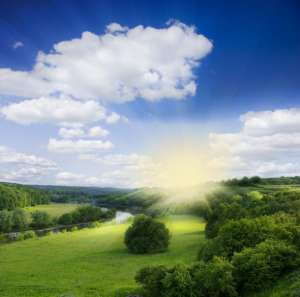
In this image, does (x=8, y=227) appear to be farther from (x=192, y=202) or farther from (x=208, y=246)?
(x=208, y=246)

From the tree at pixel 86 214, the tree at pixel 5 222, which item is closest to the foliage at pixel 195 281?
the tree at pixel 5 222

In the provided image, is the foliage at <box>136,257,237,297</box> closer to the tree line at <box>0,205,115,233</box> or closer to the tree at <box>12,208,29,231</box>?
the tree line at <box>0,205,115,233</box>

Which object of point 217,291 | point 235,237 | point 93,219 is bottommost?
point 93,219

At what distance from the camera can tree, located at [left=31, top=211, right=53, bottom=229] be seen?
129100 mm

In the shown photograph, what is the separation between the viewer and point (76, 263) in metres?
53.2

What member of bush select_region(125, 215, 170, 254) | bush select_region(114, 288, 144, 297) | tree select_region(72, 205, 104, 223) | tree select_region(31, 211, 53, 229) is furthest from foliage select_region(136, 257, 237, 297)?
tree select_region(72, 205, 104, 223)

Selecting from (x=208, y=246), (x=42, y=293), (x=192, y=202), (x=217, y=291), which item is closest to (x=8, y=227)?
(x=192, y=202)

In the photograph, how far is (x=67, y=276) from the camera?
43719 millimetres

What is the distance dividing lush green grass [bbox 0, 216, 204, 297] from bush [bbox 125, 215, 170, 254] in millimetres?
2173

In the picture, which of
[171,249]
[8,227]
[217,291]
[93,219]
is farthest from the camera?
[93,219]

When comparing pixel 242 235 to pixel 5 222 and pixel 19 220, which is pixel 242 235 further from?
pixel 19 220

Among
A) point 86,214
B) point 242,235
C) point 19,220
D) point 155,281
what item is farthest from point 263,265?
point 86,214

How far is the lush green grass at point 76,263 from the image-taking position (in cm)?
3628

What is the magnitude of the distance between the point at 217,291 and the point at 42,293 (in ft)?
68.6
